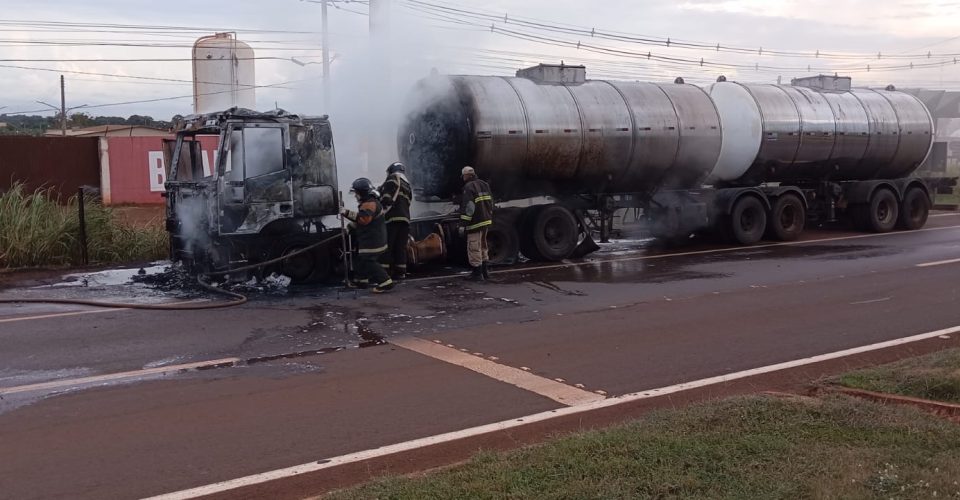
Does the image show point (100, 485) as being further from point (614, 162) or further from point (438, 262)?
point (614, 162)

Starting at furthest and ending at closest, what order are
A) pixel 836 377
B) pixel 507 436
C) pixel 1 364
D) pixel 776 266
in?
pixel 776 266, pixel 1 364, pixel 836 377, pixel 507 436

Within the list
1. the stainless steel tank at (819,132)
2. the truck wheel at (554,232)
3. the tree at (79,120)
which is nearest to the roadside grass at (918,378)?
the truck wheel at (554,232)

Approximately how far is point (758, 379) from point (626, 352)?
1.36 metres

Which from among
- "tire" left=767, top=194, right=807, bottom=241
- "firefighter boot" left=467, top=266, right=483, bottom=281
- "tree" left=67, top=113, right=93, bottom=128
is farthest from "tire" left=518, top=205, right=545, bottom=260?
"tree" left=67, top=113, right=93, bottom=128

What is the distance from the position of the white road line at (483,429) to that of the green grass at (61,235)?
1050 centimetres

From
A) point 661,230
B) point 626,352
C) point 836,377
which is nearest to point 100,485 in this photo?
point 626,352

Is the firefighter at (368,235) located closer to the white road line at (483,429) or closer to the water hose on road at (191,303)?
the water hose on road at (191,303)

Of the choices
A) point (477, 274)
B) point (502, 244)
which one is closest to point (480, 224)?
point (477, 274)

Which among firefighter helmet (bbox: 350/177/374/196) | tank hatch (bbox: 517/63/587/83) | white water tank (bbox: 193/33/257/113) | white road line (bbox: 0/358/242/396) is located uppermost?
white water tank (bbox: 193/33/257/113)

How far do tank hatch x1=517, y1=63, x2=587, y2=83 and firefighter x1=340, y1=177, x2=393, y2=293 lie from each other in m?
4.66

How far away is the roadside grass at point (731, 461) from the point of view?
4332 millimetres

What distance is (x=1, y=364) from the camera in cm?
768

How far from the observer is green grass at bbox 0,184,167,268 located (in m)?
13.6

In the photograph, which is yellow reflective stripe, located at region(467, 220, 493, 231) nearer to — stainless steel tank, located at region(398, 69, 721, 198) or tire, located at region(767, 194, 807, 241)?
stainless steel tank, located at region(398, 69, 721, 198)
